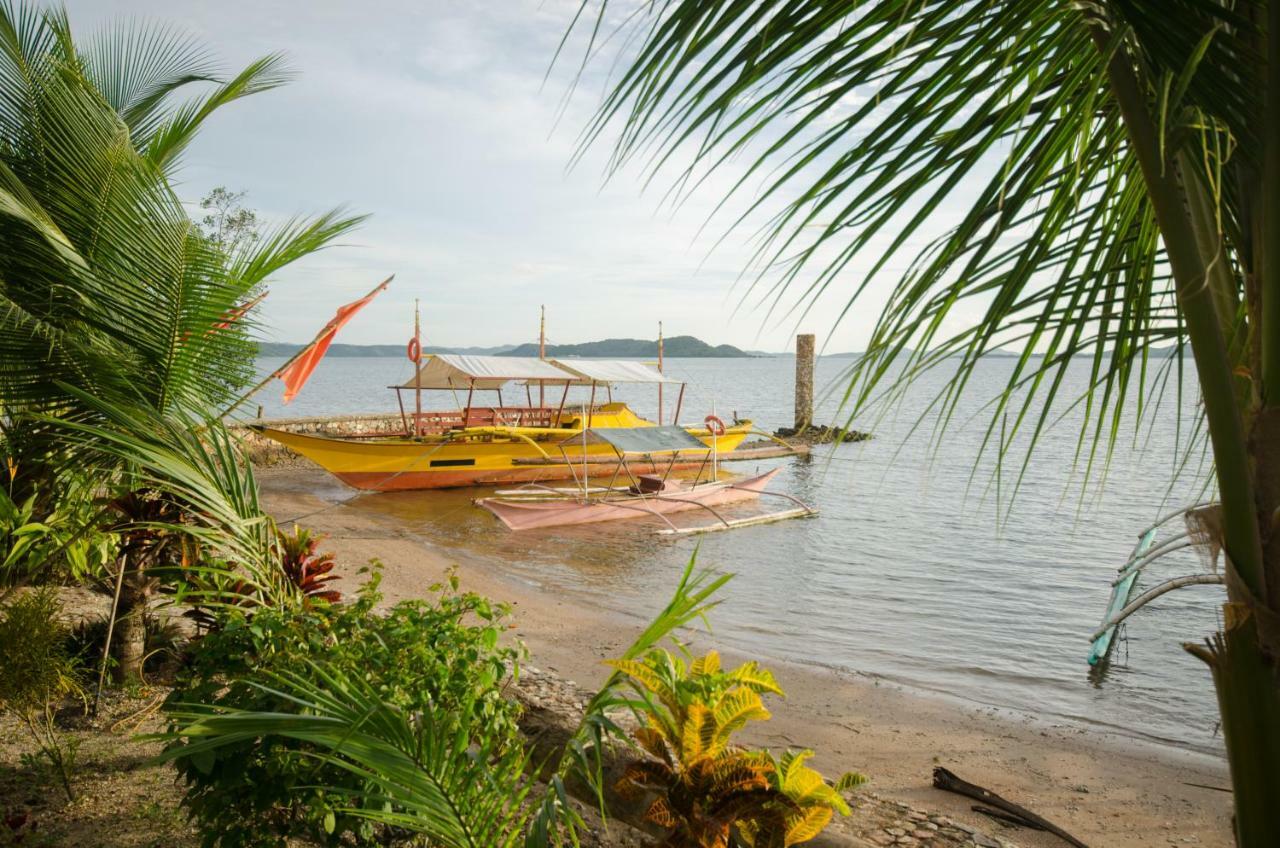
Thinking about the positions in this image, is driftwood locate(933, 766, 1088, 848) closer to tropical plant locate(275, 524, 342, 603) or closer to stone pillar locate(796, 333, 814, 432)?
tropical plant locate(275, 524, 342, 603)

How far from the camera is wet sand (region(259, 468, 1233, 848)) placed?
5.88 metres

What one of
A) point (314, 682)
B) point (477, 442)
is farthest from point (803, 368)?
point (314, 682)

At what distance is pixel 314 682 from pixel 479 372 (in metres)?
18.2

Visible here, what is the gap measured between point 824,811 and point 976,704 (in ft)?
21.5


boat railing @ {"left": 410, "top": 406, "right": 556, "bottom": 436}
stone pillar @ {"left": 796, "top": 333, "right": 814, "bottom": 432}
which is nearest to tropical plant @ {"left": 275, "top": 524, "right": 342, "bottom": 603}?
boat railing @ {"left": 410, "top": 406, "right": 556, "bottom": 436}

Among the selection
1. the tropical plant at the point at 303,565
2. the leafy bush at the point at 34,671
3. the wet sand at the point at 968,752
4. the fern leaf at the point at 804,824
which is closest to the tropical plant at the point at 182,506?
the tropical plant at the point at 303,565

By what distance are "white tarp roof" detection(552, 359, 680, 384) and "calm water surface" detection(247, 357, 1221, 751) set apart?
382cm

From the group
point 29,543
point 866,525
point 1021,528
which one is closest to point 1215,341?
point 29,543

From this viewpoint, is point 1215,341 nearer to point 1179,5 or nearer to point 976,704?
point 1179,5

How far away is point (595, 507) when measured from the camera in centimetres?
1673

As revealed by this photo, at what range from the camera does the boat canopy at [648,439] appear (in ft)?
50.9

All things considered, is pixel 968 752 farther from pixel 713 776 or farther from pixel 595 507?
pixel 595 507

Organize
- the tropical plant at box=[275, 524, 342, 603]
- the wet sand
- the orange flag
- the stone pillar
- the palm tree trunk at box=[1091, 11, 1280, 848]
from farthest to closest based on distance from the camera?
the stone pillar
the orange flag
the wet sand
the tropical plant at box=[275, 524, 342, 603]
the palm tree trunk at box=[1091, 11, 1280, 848]

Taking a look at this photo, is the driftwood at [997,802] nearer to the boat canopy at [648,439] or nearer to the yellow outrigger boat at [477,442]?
the boat canopy at [648,439]
